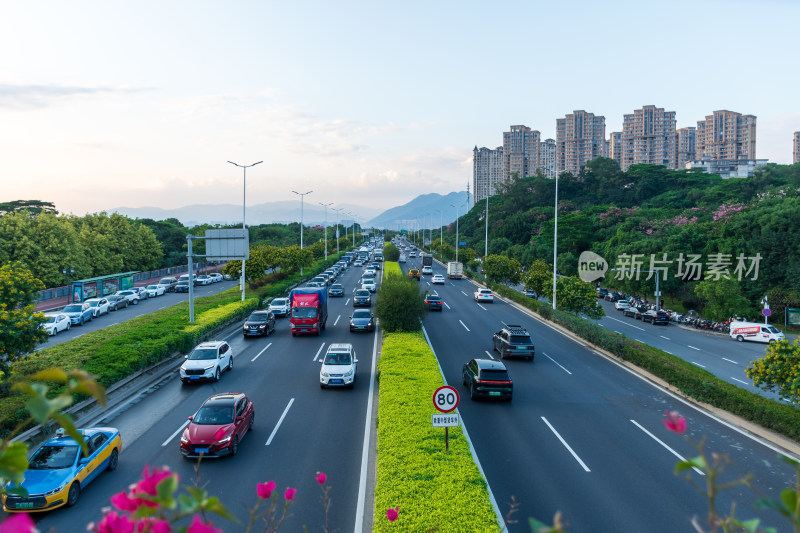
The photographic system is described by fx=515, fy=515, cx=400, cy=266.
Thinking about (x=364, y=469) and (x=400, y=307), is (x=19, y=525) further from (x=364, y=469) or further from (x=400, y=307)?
(x=400, y=307)

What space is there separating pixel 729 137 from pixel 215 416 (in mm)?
189086

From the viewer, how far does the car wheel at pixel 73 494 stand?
11.2 metres

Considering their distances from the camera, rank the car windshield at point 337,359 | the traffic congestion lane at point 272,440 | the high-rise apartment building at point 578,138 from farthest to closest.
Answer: the high-rise apartment building at point 578,138 < the car windshield at point 337,359 < the traffic congestion lane at point 272,440

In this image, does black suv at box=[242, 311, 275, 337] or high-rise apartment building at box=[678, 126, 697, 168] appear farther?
high-rise apartment building at box=[678, 126, 697, 168]

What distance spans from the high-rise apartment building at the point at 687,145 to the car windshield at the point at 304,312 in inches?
6218

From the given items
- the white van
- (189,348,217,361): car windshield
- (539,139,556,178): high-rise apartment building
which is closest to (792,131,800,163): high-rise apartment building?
(539,139,556,178): high-rise apartment building

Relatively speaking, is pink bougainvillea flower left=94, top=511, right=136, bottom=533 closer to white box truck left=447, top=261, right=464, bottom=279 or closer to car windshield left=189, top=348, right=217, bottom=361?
car windshield left=189, top=348, right=217, bottom=361

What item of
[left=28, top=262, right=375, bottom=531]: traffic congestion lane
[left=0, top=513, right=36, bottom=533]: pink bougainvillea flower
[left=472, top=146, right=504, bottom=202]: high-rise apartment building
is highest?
[left=472, top=146, right=504, bottom=202]: high-rise apartment building

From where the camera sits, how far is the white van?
112ft

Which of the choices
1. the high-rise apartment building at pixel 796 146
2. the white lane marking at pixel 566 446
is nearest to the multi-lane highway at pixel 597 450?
the white lane marking at pixel 566 446

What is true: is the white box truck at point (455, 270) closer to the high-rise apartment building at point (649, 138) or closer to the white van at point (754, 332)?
the white van at point (754, 332)

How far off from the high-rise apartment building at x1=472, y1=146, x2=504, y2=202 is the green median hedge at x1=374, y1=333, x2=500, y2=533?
593 feet

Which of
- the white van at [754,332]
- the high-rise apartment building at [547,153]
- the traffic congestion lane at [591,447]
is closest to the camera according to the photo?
the traffic congestion lane at [591,447]

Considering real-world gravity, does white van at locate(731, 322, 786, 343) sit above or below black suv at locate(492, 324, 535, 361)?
below
